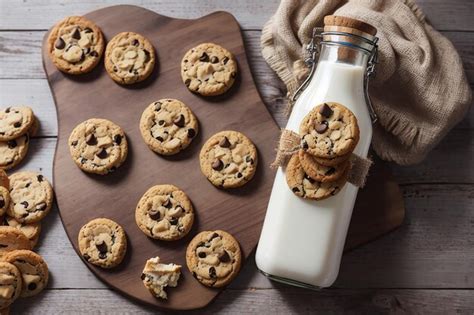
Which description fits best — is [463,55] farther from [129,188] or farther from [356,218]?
[129,188]

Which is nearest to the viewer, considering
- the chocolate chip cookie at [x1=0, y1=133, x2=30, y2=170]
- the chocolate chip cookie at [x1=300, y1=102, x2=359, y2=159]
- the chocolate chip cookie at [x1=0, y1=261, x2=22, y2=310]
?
the chocolate chip cookie at [x1=300, y1=102, x2=359, y2=159]

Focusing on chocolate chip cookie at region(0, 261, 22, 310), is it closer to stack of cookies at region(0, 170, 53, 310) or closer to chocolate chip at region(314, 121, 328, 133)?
stack of cookies at region(0, 170, 53, 310)

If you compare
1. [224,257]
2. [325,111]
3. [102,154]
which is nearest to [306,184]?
[325,111]

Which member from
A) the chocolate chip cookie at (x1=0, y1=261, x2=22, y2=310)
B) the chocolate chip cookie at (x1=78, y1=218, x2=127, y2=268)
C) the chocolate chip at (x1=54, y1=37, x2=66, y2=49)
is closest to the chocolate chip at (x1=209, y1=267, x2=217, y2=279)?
the chocolate chip cookie at (x1=78, y1=218, x2=127, y2=268)

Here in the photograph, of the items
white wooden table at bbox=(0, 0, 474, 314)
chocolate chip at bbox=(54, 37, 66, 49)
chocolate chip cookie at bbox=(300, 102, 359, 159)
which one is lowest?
white wooden table at bbox=(0, 0, 474, 314)

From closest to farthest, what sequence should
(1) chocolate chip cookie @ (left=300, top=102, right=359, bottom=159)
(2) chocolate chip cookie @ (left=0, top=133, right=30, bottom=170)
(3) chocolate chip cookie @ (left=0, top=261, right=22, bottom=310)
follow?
(1) chocolate chip cookie @ (left=300, top=102, right=359, bottom=159) → (3) chocolate chip cookie @ (left=0, top=261, right=22, bottom=310) → (2) chocolate chip cookie @ (left=0, top=133, right=30, bottom=170)
